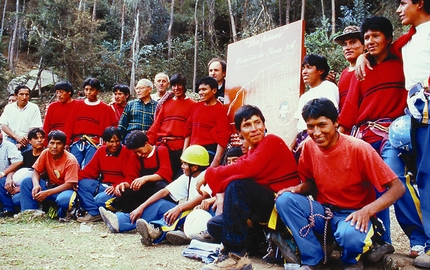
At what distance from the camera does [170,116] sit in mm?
5645

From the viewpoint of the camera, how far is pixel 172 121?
560 centimetres

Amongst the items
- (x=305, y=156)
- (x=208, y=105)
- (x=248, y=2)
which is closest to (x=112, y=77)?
(x=248, y=2)

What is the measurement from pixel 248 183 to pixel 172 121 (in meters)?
2.72

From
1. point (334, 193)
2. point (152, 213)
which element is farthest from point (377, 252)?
point (152, 213)

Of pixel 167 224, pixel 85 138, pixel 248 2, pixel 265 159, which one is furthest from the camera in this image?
pixel 248 2

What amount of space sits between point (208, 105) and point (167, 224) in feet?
5.88

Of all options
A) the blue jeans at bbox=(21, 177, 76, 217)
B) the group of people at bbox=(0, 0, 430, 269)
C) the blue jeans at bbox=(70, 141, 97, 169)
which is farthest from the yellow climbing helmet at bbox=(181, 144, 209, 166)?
the blue jeans at bbox=(70, 141, 97, 169)

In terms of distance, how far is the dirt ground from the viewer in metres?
3.34

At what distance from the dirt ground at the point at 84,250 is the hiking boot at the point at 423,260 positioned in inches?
13.9

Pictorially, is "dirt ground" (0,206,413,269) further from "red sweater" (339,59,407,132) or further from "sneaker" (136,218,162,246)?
"red sweater" (339,59,407,132)

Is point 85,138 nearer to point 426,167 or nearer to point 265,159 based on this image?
point 265,159

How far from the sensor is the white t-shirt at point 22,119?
700 centimetres

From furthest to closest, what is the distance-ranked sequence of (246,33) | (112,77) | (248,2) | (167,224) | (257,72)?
(248,2)
(112,77)
(246,33)
(257,72)
(167,224)

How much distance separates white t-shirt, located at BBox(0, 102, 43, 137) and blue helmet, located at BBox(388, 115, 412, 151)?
5.99 m
